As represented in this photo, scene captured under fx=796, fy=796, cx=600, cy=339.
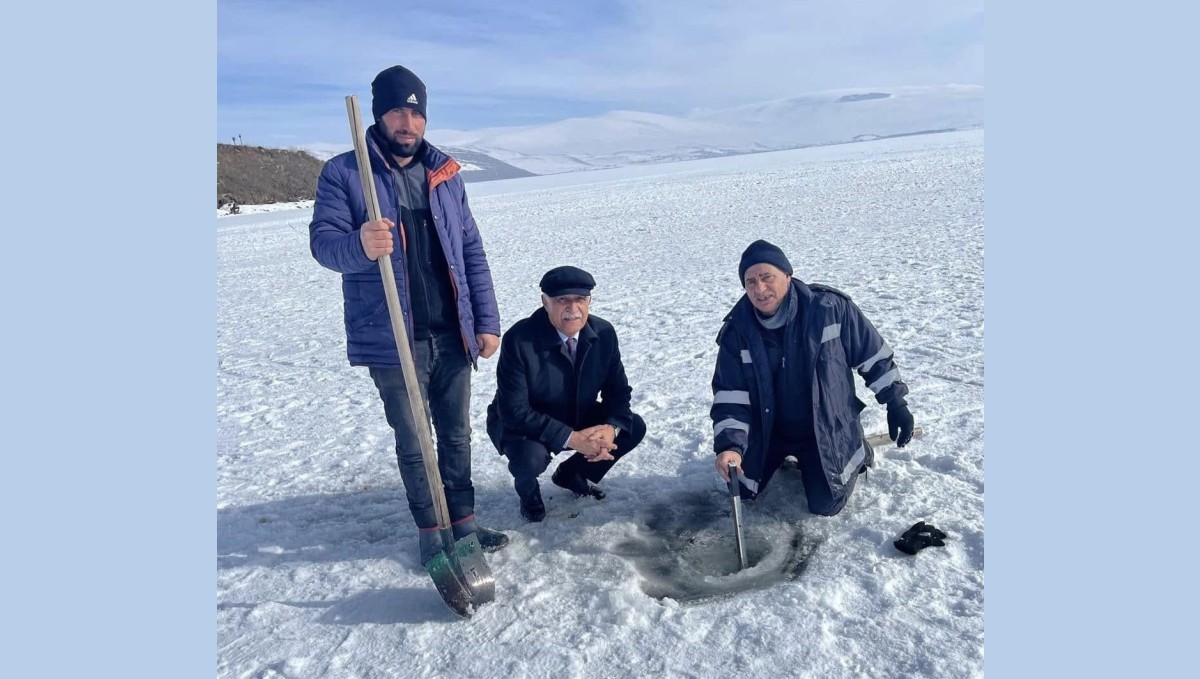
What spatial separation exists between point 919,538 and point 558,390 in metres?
1.62

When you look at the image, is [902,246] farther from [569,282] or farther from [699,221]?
[569,282]

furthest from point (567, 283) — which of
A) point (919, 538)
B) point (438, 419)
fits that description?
point (919, 538)

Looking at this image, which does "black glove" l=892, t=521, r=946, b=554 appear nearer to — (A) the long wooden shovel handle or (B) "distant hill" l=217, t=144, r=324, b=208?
(A) the long wooden shovel handle

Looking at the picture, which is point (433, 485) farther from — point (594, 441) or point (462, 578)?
point (594, 441)

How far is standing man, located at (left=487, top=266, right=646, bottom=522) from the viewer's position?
3473mm

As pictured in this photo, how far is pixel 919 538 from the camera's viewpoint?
10.2 ft

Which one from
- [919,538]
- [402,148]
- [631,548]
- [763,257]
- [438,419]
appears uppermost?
[402,148]

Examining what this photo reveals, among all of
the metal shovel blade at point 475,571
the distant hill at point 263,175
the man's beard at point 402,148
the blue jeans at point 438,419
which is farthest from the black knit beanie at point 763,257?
the distant hill at point 263,175

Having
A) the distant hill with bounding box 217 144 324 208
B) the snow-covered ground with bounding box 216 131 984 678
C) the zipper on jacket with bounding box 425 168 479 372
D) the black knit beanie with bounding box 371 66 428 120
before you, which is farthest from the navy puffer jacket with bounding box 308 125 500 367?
the distant hill with bounding box 217 144 324 208

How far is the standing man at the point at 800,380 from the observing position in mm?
3355

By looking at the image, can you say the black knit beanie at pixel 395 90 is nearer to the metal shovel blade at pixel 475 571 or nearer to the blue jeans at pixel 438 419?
the blue jeans at pixel 438 419

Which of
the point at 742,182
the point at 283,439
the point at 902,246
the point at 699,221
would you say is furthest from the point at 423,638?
the point at 742,182

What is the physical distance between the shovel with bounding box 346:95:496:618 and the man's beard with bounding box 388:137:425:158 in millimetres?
148

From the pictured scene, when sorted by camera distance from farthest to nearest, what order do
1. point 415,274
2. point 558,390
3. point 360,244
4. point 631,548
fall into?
point 558,390 < point 631,548 < point 415,274 < point 360,244
